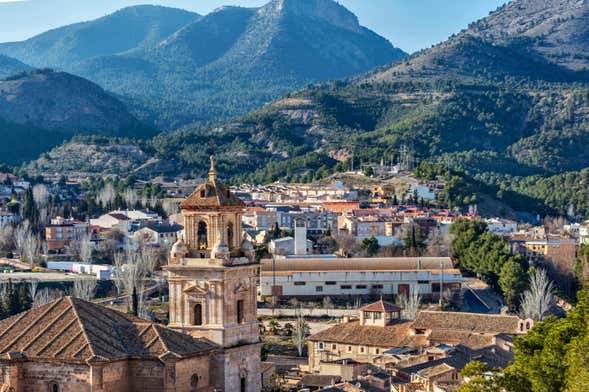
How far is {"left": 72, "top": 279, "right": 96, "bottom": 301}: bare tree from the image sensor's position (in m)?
90.8

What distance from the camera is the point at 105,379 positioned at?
36.7 m

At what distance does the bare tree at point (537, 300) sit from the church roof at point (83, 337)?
51812 millimetres

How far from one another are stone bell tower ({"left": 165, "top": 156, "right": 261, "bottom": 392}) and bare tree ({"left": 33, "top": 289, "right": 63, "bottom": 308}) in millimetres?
43938

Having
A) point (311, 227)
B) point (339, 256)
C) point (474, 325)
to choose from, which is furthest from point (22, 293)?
point (311, 227)

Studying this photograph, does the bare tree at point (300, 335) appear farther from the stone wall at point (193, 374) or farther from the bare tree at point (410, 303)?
the stone wall at point (193, 374)

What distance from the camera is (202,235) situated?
41688 mm

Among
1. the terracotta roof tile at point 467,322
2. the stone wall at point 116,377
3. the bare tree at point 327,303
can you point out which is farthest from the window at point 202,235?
the bare tree at point 327,303

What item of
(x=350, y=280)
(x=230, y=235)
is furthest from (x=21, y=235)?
(x=230, y=235)

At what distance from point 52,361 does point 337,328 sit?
4267 centimetres

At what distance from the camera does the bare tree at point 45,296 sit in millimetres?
84894

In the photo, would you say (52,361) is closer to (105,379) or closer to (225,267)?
(105,379)

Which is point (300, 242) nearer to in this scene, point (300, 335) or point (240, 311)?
point (300, 335)

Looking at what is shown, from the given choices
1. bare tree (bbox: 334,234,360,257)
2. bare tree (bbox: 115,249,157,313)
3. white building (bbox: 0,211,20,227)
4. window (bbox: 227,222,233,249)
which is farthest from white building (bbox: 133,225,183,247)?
window (bbox: 227,222,233,249)

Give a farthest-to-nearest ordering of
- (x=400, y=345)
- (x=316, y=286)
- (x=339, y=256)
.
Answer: (x=339, y=256)
(x=316, y=286)
(x=400, y=345)
